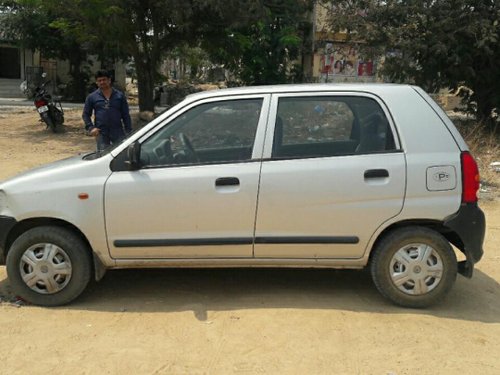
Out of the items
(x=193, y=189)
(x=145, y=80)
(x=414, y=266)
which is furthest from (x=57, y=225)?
(x=145, y=80)

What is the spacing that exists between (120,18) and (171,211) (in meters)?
9.79

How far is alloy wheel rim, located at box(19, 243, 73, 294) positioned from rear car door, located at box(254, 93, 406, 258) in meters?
A: 1.49

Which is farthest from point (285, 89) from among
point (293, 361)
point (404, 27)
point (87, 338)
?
point (404, 27)

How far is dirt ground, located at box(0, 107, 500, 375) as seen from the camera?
11.2 ft

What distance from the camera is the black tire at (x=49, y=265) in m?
4.11

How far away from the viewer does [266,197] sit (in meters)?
4.04

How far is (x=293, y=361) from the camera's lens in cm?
344

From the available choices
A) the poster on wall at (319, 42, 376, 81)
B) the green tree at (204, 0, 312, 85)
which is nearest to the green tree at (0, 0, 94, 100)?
the green tree at (204, 0, 312, 85)

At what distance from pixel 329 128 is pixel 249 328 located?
1.65 metres

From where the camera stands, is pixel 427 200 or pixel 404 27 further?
pixel 404 27

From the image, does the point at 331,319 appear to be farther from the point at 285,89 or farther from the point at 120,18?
the point at 120,18

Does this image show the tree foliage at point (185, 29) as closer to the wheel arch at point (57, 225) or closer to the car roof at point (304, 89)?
the car roof at point (304, 89)

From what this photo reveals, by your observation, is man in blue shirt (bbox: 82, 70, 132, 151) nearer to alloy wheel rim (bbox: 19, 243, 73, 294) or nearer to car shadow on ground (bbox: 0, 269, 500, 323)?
car shadow on ground (bbox: 0, 269, 500, 323)

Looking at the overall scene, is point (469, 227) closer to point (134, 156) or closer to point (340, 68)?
point (134, 156)
